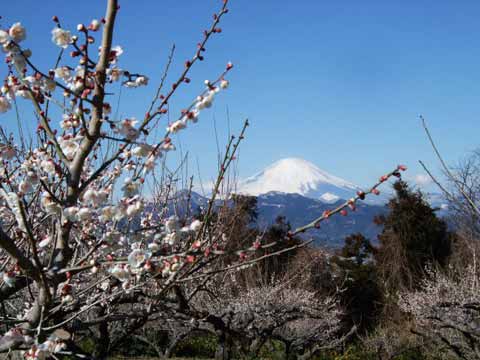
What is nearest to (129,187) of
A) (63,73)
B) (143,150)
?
(143,150)

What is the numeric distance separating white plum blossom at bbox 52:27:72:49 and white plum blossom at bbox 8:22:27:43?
7.5 inches

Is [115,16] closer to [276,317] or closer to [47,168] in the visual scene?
[47,168]

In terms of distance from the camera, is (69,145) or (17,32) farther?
(69,145)

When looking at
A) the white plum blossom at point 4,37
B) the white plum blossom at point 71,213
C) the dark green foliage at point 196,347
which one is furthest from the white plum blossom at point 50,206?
the dark green foliage at point 196,347

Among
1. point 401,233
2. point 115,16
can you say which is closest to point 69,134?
point 115,16

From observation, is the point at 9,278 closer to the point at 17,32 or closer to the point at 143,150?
the point at 143,150

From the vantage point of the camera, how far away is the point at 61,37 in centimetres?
215

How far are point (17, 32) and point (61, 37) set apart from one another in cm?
23

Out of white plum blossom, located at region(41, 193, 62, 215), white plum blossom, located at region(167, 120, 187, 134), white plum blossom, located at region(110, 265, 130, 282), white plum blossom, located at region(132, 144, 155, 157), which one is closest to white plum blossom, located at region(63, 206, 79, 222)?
white plum blossom, located at region(41, 193, 62, 215)

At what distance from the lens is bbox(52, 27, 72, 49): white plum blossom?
7.01ft

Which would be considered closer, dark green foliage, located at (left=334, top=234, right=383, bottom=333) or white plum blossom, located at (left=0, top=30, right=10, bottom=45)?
white plum blossom, located at (left=0, top=30, right=10, bottom=45)

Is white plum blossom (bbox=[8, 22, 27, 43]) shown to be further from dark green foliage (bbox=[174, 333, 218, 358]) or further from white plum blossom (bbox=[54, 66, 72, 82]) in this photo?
dark green foliage (bbox=[174, 333, 218, 358])

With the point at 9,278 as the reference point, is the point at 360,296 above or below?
below

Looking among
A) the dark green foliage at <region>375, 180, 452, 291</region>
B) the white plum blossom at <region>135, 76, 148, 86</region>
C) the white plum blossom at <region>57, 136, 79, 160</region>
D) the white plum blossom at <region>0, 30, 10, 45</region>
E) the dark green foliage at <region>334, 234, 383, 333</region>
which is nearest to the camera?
the white plum blossom at <region>0, 30, 10, 45</region>
